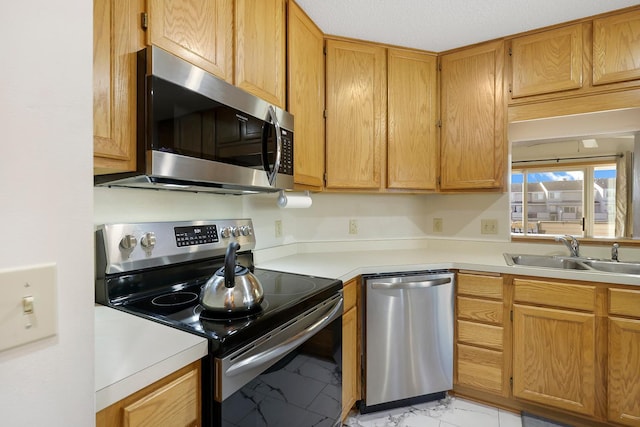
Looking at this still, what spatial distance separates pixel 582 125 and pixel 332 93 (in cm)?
169

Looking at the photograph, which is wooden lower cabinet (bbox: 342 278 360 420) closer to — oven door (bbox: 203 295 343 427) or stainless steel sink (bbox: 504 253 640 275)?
oven door (bbox: 203 295 343 427)

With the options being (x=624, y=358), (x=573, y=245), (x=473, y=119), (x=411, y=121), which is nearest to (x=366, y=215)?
(x=411, y=121)

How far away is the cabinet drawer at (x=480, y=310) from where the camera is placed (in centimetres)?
177

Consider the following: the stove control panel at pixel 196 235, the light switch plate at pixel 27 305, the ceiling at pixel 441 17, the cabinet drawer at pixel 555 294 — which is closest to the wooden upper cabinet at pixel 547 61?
the ceiling at pixel 441 17

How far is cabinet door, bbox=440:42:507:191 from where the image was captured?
204 cm

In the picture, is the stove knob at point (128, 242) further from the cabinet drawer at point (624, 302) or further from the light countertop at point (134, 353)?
the cabinet drawer at point (624, 302)

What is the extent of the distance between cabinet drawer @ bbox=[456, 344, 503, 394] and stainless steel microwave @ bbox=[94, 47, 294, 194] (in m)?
1.53

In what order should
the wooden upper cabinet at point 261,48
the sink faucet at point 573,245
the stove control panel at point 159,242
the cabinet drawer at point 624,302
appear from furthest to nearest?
the sink faucet at point 573,245
the cabinet drawer at point 624,302
the wooden upper cabinet at point 261,48
the stove control panel at point 159,242

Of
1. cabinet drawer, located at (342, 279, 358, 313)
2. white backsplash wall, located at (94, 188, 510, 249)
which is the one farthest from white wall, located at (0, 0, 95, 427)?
cabinet drawer, located at (342, 279, 358, 313)

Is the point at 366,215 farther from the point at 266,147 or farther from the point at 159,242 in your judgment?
the point at 159,242

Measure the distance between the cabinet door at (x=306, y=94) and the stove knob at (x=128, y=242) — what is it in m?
0.81

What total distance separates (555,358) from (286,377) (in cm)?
151

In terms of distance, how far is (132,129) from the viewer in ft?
3.07

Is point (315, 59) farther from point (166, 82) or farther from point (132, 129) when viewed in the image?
point (132, 129)
